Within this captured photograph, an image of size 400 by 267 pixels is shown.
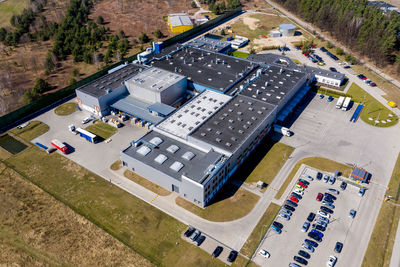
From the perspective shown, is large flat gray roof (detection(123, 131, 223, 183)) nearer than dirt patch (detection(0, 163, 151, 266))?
No

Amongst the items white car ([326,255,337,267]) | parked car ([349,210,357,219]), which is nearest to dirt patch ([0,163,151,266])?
white car ([326,255,337,267])

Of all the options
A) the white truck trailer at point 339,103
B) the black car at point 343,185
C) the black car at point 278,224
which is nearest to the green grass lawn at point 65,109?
the black car at point 278,224

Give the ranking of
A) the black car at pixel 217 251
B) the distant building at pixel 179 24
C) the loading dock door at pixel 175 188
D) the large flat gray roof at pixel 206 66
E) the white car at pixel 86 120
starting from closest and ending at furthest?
the black car at pixel 217 251 < the loading dock door at pixel 175 188 < the white car at pixel 86 120 < the large flat gray roof at pixel 206 66 < the distant building at pixel 179 24

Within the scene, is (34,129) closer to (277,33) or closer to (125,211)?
(125,211)

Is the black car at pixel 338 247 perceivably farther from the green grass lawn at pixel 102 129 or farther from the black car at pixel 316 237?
the green grass lawn at pixel 102 129

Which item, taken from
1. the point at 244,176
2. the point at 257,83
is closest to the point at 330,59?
the point at 257,83

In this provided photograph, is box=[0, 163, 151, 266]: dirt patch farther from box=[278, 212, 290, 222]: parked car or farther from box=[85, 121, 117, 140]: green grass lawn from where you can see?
box=[278, 212, 290, 222]: parked car
